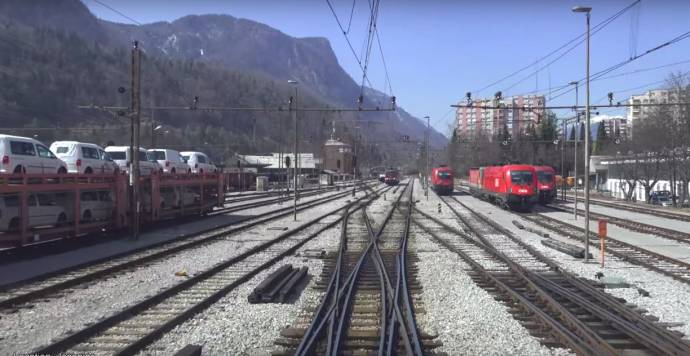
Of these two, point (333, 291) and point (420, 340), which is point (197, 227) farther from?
point (420, 340)

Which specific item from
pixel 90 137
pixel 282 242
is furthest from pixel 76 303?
pixel 90 137

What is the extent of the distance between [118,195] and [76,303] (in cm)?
1112

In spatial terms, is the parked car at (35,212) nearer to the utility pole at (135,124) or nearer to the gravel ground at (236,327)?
the utility pole at (135,124)

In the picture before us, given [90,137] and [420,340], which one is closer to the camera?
[420,340]

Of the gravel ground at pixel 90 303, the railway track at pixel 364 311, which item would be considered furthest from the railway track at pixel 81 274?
the railway track at pixel 364 311

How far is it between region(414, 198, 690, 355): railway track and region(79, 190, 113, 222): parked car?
11813 mm

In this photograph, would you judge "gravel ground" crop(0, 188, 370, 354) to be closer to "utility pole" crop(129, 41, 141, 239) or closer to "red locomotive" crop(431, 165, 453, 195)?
"utility pole" crop(129, 41, 141, 239)

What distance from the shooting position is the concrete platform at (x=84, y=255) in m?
14.0

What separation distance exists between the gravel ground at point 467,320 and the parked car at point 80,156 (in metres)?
13.6

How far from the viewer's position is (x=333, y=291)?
12.0 metres

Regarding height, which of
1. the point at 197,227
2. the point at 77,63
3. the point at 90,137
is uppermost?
the point at 77,63

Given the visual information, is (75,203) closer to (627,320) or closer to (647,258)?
(627,320)

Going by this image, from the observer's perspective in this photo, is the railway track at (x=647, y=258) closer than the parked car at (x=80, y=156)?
Yes

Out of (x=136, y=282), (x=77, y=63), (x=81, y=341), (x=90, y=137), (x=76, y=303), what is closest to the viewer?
(x=81, y=341)
